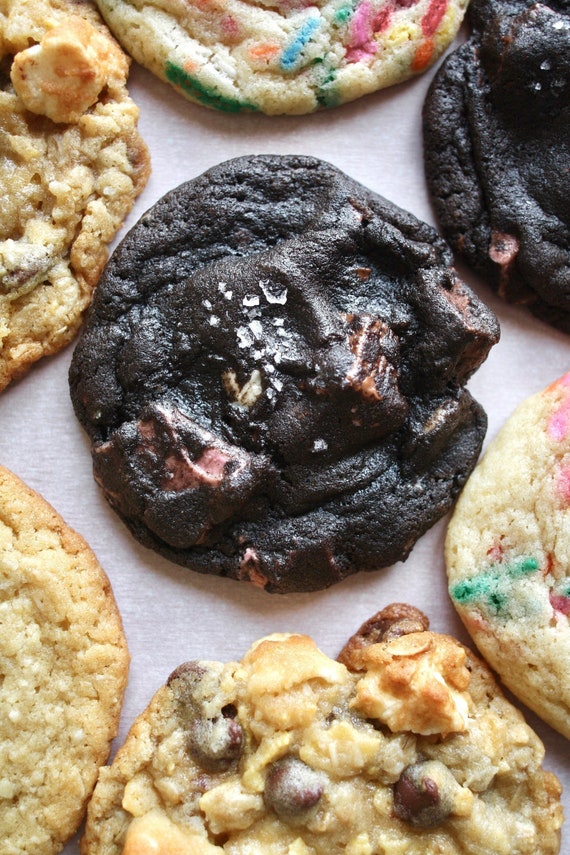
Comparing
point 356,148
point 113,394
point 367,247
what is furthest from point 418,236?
point 113,394

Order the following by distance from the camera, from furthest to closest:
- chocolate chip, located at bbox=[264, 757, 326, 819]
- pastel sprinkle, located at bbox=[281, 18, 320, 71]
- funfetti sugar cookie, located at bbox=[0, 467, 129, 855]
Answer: pastel sprinkle, located at bbox=[281, 18, 320, 71] → funfetti sugar cookie, located at bbox=[0, 467, 129, 855] → chocolate chip, located at bbox=[264, 757, 326, 819]

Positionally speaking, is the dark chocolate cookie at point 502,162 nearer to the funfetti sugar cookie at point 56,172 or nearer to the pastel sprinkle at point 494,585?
the pastel sprinkle at point 494,585

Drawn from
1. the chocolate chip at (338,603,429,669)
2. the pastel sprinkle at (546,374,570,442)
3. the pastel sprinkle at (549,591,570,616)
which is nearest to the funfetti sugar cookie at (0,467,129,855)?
the chocolate chip at (338,603,429,669)

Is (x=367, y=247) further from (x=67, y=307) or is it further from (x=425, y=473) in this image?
(x=67, y=307)

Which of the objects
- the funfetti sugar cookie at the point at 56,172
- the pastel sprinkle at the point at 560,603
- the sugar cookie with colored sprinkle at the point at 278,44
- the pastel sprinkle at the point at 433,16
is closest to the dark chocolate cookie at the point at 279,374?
the funfetti sugar cookie at the point at 56,172

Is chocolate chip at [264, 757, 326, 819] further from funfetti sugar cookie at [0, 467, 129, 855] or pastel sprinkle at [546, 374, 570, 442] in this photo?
pastel sprinkle at [546, 374, 570, 442]

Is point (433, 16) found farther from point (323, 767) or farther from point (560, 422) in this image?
point (323, 767)
